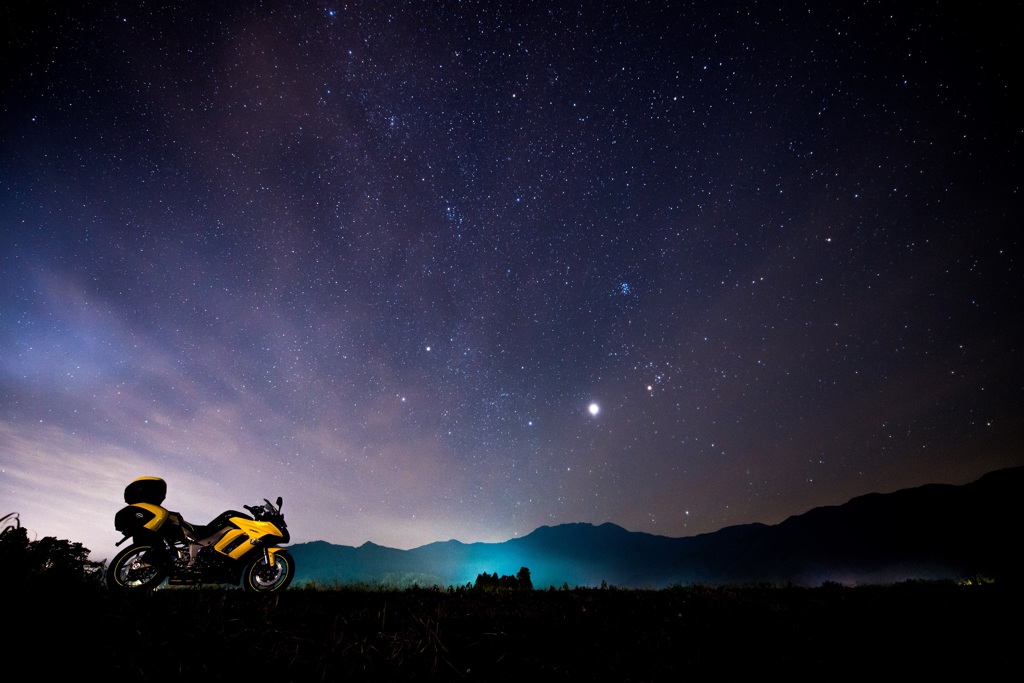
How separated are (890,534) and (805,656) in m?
186

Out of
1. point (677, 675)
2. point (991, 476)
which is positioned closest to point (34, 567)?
point (677, 675)

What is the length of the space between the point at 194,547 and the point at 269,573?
4.28 feet

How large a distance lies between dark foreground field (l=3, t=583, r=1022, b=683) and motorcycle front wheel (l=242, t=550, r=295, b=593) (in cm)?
338

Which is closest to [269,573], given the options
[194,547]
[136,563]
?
[194,547]

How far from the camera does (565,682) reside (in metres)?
2.70

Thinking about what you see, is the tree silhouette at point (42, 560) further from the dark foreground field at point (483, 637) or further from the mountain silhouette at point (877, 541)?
the mountain silhouette at point (877, 541)

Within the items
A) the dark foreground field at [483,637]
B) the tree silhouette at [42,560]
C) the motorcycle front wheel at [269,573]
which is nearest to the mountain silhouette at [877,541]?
the motorcycle front wheel at [269,573]

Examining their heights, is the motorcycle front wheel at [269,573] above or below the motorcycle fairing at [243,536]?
below

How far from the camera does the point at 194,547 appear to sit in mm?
6734

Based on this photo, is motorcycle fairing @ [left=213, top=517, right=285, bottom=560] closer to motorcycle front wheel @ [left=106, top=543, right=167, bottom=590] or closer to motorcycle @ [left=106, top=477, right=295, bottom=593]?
motorcycle @ [left=106, top=477, right=295, bottom=593]

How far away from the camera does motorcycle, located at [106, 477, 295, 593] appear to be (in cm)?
632

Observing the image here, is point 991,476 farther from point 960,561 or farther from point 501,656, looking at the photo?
point 501,656

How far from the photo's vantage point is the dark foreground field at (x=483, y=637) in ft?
6.78

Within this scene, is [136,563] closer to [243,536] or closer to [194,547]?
[194,547]
